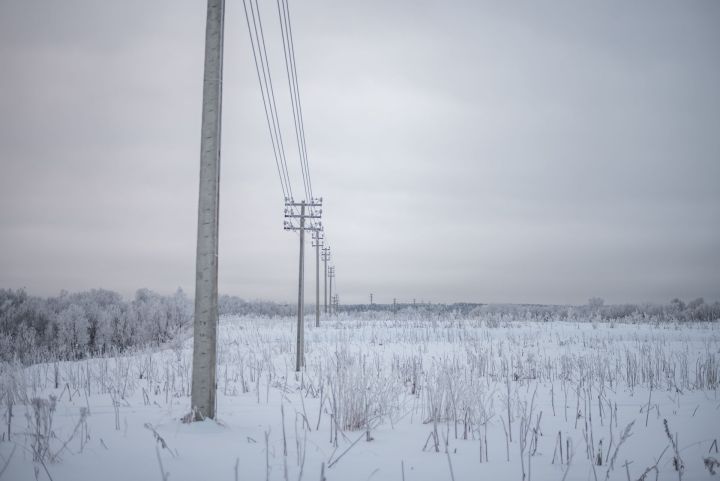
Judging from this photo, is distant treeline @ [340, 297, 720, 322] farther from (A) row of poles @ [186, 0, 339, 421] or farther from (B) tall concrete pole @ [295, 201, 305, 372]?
(A) row of poles @ [186, 0, 339, 421]

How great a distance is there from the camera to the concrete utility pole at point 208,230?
4.76 metres

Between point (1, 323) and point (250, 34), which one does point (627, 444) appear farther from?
point (1, 323)

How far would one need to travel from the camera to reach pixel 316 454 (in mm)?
3852

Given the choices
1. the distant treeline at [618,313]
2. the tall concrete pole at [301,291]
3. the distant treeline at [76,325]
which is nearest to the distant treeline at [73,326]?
the distant treeline at [76,325]

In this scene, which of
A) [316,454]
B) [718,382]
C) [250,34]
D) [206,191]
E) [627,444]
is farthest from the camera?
[718,382]

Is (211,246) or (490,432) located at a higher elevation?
(211,246)

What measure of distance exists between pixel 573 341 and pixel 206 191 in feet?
62.6

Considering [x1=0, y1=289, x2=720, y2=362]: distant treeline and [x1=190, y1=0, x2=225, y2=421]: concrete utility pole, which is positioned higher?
[x1=190, y1=0, x2=225, y2=421]: concrete utility pole

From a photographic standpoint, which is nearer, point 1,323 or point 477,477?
point 477,477

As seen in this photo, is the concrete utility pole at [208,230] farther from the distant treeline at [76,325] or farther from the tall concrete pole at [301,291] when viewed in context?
the distant treeline at [76,325]

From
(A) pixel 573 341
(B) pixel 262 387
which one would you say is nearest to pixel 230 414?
(B) pixel 262 387

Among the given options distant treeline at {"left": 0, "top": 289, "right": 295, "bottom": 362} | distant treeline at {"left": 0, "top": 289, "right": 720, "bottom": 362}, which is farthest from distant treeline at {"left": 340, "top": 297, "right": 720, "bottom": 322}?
distant treeline at {"left": 0, "top": 289, "right": 295, "bottom": 362}

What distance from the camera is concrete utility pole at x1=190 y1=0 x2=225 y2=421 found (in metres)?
4.76

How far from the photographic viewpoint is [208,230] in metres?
4.94
